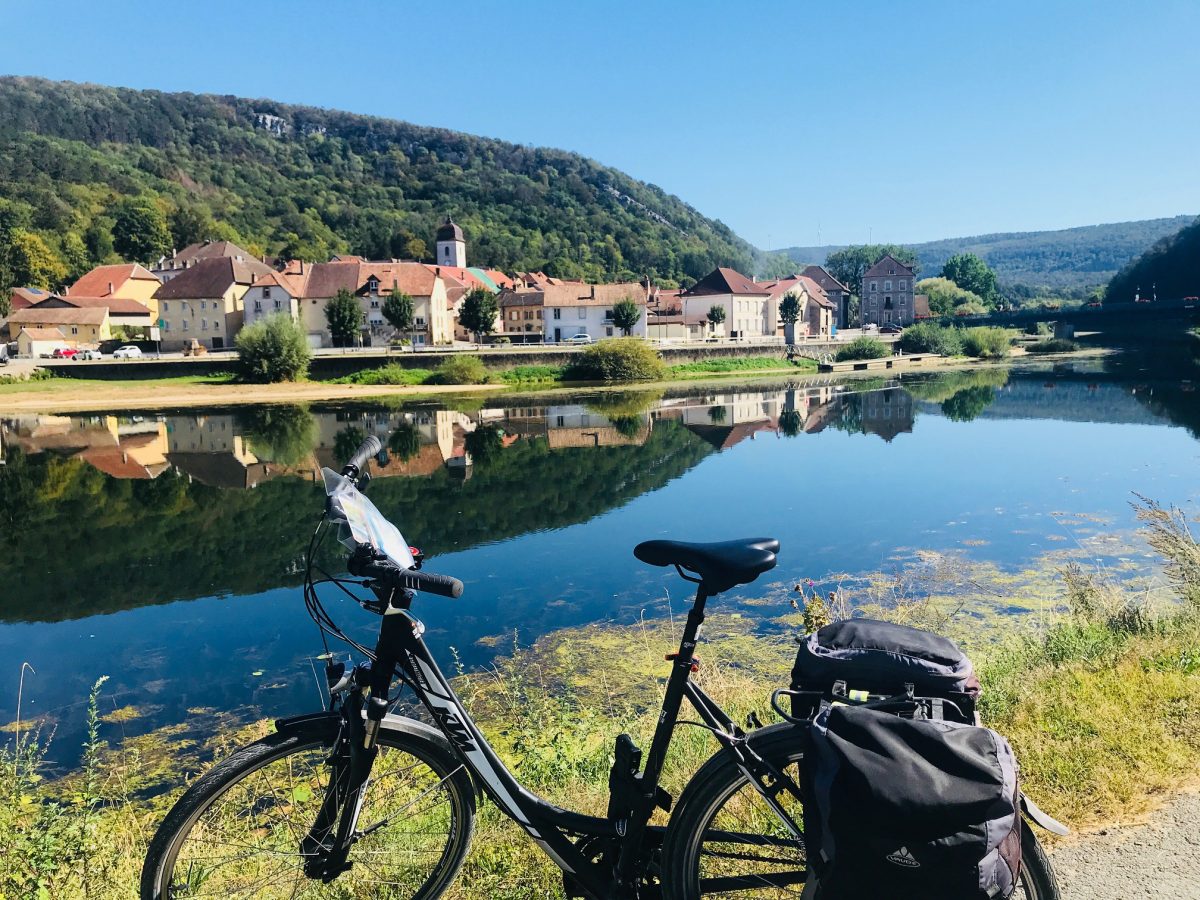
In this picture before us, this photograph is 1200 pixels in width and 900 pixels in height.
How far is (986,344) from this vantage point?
6150 centimetres

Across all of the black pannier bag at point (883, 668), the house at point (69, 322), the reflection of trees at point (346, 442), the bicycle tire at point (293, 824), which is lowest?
the reflection of trees at point (346, 442)

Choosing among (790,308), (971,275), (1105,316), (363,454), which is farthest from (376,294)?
(971,275)

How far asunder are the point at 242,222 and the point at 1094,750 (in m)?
116

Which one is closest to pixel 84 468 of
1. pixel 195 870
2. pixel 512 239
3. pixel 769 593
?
pixel 769 593

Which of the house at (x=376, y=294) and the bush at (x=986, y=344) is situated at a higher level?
the house at (x=376, y=294)

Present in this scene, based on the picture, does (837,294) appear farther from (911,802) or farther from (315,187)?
(911,802)

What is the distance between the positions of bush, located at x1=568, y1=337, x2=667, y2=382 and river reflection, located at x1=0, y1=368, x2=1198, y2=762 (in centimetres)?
1469

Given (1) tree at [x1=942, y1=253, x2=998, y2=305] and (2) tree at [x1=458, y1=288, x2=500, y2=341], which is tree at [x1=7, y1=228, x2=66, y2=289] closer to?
(2) tree at [x1=458, y1=288, x2=500, y2=341]

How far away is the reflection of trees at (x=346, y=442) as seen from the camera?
23.3 m

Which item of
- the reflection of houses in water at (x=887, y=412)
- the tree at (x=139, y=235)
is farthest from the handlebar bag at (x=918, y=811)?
the tree at (x=139, y=235)

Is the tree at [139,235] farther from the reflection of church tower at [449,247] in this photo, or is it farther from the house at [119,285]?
the reflection of church tower at [449,247]

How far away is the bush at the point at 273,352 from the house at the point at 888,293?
69.8 meters

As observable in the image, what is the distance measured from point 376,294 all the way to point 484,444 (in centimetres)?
3919

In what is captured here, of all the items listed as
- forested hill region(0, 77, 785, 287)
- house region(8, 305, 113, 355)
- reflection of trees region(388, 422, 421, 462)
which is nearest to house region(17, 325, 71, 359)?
house region(8, 305, 113, 355)
